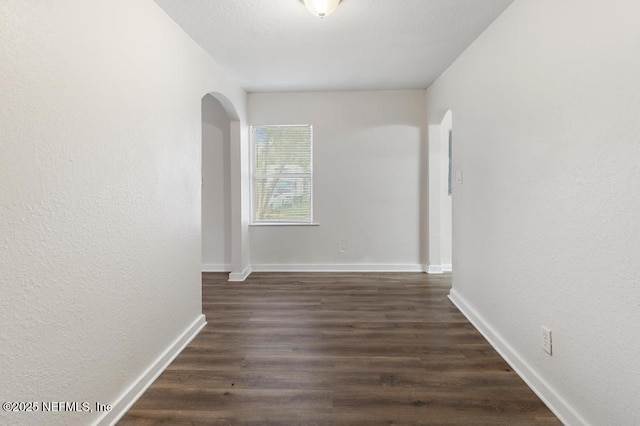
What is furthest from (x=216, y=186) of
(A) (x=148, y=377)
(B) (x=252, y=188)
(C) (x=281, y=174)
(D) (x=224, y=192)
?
(A) (x=148, y=377)

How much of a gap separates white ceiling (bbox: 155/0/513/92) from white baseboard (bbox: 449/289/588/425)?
2233 millimetres

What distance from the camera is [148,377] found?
1997mm

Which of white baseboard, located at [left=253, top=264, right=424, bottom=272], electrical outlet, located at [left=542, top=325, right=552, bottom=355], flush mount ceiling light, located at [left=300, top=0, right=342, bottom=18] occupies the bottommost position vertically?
white baseboard, located at [left=253, top=264, right=424, bottom=272]

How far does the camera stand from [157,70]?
2121 millimetres

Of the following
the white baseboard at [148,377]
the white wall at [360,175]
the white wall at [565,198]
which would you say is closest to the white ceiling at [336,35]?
the white wall at [565,198]

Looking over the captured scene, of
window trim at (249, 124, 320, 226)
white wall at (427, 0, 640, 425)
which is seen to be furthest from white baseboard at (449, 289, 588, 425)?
window trim at (249, 124, 320, 226)

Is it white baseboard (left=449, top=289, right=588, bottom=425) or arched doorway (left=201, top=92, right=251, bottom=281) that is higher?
arched doorway (left=201, top=92, right=251, bottom=281)

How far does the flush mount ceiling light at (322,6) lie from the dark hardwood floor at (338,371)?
2236 mm

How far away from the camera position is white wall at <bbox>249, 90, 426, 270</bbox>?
4.41 m

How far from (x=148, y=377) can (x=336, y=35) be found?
8.76 ft

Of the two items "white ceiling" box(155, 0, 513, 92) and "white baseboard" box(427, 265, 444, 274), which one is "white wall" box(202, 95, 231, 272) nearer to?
"white ceiling" box(155, 0, 513, 92)

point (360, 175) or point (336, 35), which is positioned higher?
point (336, 35)

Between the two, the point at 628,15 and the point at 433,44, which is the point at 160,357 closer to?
the point at 628,15

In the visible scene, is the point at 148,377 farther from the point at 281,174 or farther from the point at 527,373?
the point at 281,174
